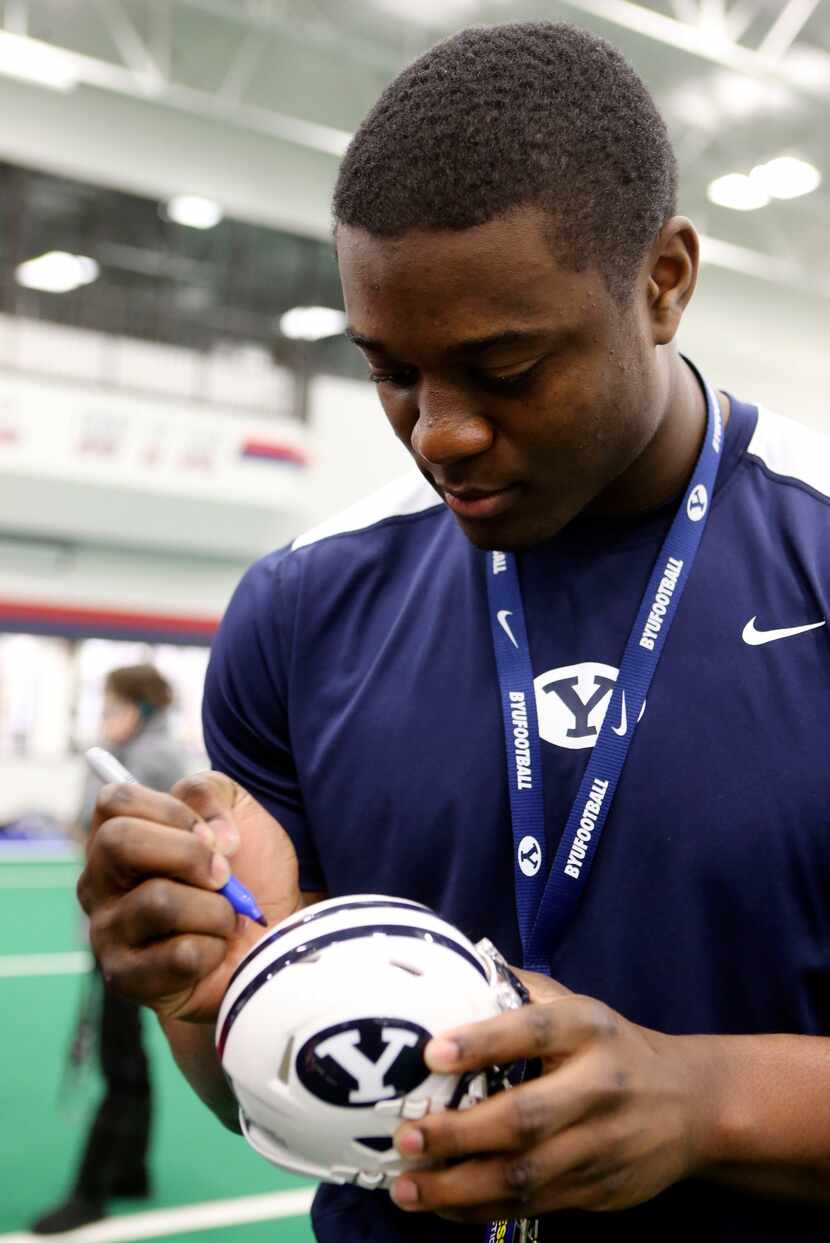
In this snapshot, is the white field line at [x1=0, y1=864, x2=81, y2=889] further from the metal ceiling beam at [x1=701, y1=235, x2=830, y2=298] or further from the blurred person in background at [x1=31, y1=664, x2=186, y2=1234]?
the metal ceiling beam at [x1=701, y1=235, x2=830, y2=298]

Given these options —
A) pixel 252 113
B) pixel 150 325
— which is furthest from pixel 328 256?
pixel 252 113

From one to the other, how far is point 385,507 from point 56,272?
14.2m

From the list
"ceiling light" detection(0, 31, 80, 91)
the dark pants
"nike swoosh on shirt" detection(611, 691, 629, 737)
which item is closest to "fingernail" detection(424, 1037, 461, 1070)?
"nike swoosh on shirt" detection(611, 691, 629, 737)

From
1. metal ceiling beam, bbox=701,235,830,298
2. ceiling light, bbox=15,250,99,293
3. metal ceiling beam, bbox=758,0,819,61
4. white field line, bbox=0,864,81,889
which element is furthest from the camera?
metal ceiling beam, bbox=701,235,830,298

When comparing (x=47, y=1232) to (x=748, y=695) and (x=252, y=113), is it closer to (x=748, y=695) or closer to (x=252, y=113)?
(x=748, y=695)

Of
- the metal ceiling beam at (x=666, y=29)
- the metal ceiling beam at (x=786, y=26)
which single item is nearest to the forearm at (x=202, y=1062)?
the metal ceiling beam at (x=666, y=29)

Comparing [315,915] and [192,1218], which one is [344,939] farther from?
[192,1218]

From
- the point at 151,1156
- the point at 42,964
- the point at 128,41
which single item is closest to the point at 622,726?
the point at 151,1156

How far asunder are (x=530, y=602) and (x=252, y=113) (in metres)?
12.3

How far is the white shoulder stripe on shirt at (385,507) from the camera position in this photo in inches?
70.2

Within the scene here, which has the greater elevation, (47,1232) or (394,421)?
(394,421)

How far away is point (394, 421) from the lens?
149 cm

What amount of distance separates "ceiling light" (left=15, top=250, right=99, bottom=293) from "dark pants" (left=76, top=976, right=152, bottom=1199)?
11635 mm

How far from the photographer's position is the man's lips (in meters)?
1.45
